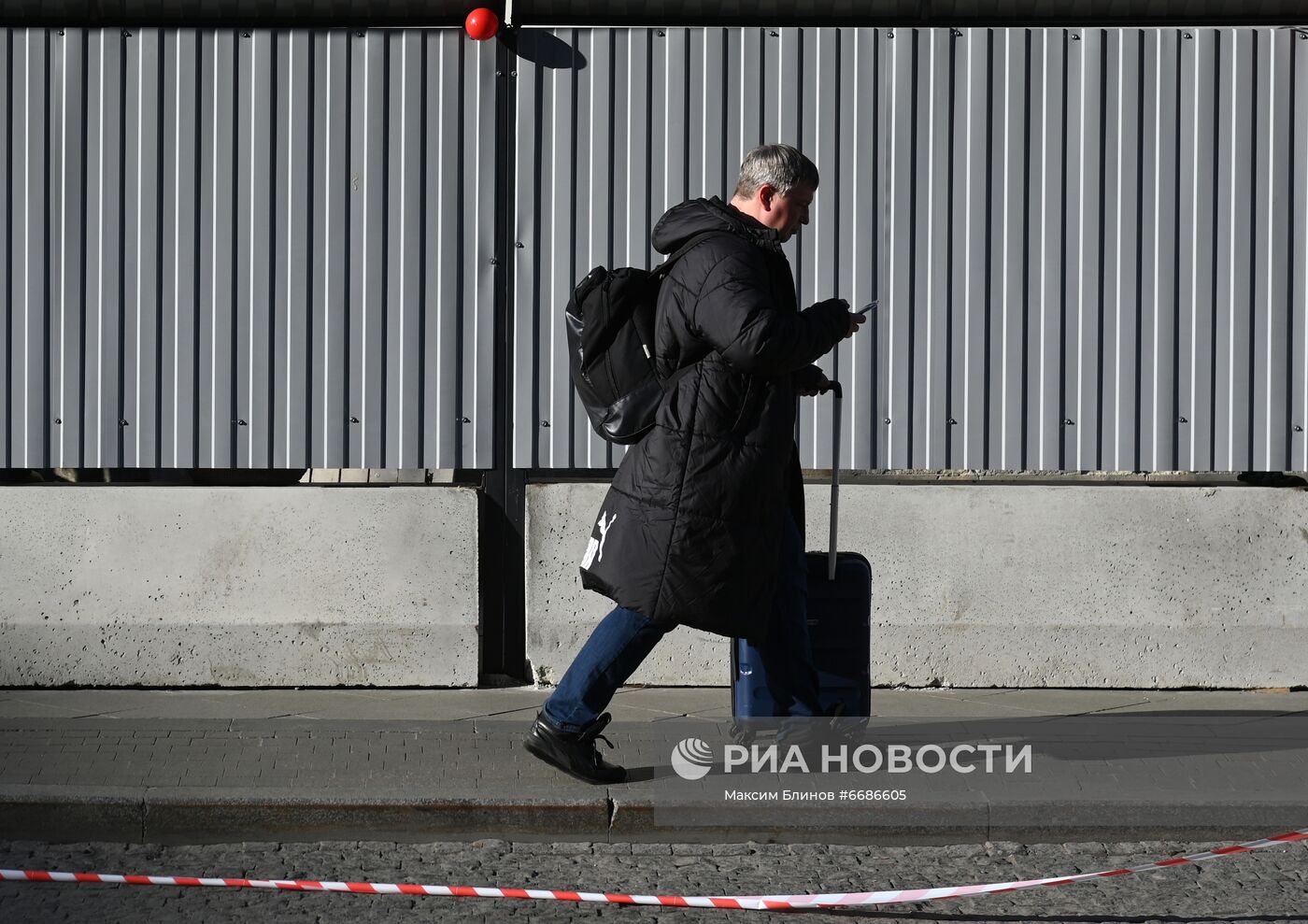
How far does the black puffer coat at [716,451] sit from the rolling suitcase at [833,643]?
406 millimetres

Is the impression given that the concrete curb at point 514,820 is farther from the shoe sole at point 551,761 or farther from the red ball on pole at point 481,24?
the red ball on pole at point 481,24

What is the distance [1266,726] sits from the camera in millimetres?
7094

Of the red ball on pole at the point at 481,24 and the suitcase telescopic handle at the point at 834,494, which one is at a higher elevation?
the red ball on pole at the point at 481,24

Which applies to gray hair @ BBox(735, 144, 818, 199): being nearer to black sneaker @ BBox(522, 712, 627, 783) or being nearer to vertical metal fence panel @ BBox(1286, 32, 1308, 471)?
black sneaker @ BBox(522, 712, 627, 783)

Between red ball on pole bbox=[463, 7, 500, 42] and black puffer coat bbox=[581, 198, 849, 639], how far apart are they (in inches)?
90.8

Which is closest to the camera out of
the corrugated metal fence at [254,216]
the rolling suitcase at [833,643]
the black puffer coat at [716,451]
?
the black puffer coat at [716,451]

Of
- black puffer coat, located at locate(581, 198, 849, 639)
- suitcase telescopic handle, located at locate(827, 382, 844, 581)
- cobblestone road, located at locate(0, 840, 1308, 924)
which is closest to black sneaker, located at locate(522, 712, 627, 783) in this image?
cobblestone road, located at locate(0, 840, 1308, 924)

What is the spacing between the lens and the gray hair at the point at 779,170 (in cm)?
588

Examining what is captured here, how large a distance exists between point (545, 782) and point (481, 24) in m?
3.44

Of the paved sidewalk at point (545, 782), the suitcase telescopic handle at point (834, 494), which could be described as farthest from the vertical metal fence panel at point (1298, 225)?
the suitcase telescopic handle at point (834, 494)

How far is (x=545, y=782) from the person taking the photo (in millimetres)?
5965

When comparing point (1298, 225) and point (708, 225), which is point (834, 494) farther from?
point (1298, 225)

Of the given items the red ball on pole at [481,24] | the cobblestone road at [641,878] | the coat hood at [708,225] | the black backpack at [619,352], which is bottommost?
the cobblestone road at [641,878]

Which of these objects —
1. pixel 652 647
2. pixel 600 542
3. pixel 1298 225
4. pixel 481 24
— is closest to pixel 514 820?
pixel 652 647
